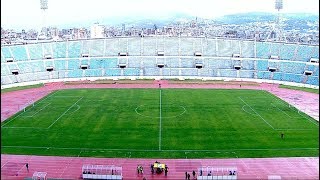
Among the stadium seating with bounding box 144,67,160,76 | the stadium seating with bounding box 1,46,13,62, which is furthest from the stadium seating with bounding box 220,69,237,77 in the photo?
the stadium seating with bounding box 1,46,13,62

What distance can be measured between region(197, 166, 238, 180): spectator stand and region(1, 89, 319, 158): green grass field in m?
3.21

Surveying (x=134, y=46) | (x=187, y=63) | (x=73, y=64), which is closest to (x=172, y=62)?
(x=187, y=63)

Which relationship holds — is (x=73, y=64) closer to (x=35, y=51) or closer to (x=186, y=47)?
(x=35, y=51)

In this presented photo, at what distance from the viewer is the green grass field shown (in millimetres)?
28766

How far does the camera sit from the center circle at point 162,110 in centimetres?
3866

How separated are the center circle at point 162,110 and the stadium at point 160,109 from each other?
11cm

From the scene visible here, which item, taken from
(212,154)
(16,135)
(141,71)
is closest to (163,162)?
(212,154)

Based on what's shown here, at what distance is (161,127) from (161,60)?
32.6m

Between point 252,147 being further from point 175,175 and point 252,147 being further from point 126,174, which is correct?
point 126,174

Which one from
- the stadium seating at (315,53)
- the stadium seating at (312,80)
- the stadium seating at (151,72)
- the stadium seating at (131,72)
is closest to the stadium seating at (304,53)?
the stadium seating at (315,53)

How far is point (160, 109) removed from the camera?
41125 mm

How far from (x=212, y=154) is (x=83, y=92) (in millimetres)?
27609

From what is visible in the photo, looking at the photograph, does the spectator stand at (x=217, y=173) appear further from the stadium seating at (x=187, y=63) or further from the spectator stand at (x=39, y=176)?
the stadium seating at (x=187, y=63)

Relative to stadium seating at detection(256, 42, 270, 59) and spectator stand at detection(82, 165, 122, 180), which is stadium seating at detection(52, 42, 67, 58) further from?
spectator stand at detection(82, 165, 122, 180)
